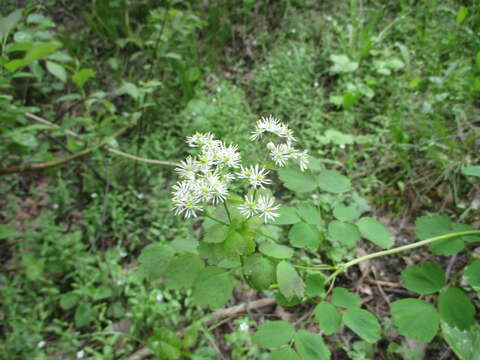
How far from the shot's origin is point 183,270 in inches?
42.3

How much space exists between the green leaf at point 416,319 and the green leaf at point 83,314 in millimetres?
1567

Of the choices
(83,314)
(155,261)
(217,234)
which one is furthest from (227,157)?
(83,314)

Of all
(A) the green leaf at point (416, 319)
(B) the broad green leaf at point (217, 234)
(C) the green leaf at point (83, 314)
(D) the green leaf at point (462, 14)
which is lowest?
(C) the green leaf at point (83, 314)

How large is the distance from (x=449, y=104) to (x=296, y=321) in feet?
5.98

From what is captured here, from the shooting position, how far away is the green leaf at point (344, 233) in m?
1.16

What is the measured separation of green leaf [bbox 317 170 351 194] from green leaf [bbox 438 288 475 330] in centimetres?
46

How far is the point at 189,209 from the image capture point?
995mm

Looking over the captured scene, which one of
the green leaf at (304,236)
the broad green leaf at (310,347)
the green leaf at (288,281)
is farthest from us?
the green leaf at (304,236)

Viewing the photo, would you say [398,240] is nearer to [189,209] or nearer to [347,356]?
[347,356]

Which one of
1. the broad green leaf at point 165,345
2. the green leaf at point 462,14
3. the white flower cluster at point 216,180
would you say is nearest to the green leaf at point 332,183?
the white flower cluster at point 216,180

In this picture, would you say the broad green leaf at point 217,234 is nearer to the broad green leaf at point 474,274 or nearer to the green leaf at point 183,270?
the green leaf at point 183,270

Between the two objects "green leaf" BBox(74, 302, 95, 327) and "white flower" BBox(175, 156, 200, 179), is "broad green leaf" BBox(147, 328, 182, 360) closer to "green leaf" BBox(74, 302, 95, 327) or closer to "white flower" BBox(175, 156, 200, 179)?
"green leaf" BBox(74, 302, 95, 327)

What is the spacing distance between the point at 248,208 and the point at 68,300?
1502mm

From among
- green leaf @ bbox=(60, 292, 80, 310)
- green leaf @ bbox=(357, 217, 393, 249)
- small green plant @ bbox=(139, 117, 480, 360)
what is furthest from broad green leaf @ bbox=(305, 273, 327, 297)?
green leaf @ bbox=(60, 292, 80, 310)
